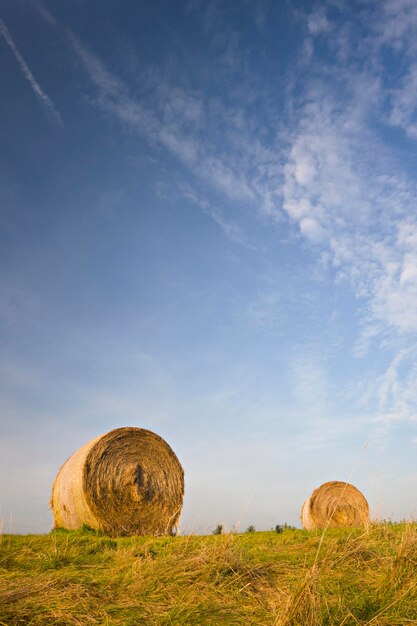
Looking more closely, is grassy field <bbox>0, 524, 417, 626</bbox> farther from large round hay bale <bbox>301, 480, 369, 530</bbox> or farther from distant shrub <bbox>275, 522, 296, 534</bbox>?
large round hay bale <bbox>301, 480, 369, 530</bbox>

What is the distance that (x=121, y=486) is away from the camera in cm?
1252

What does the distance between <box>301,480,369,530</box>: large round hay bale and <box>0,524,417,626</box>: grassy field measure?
40.5 ft

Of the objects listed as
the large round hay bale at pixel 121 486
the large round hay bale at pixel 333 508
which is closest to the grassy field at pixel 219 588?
the large round hay bale at pixel 121 486

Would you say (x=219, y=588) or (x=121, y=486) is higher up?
(x=121, y=486)

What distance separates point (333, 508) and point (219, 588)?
50.7 ft

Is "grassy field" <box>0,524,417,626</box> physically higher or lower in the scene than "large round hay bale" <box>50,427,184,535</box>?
lower

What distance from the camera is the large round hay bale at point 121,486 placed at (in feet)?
39.1

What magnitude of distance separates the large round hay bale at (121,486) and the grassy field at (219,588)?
15.9ft

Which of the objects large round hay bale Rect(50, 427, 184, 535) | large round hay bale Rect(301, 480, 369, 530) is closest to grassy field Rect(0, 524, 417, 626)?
large round hay bale Rect(50, 427, 184, 535)

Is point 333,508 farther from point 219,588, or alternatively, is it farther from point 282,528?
point 219,588

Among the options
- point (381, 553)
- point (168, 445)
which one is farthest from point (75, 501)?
point (381, 553)

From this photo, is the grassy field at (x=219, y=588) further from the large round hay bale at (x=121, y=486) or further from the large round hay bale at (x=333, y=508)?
the large round hay bale at (x=333, y=508)

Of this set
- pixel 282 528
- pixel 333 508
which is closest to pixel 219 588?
pixel 282 528

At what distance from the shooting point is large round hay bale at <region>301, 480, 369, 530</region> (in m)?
18.7
